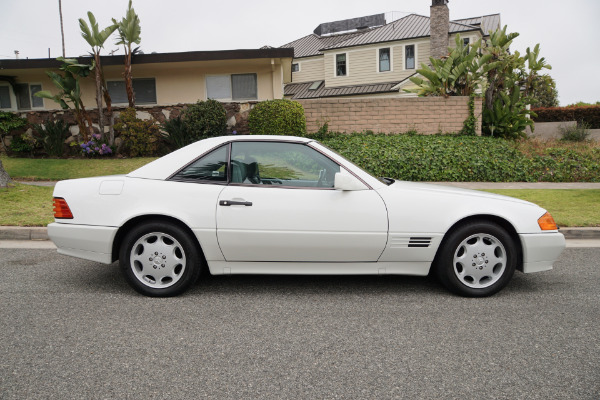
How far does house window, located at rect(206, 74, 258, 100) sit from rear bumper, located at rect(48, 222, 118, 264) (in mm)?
13896

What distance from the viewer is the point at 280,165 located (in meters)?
4.66

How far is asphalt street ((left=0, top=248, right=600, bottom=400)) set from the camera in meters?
2.87

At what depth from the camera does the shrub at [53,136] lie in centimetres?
1532

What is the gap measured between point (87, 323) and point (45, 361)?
2.27 ft

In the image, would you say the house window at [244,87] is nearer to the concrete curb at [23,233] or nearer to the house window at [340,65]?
the concrete curb at [23,233]

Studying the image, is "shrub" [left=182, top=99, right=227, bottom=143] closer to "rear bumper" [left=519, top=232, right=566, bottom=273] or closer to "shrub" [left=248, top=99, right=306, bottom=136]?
"shrub" [left=248, top=99, right=306, bottom=136]

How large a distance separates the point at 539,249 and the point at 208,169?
10.4 ft

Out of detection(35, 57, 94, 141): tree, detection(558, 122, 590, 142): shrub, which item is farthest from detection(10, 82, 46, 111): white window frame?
detection(558, 122, 590, 142): shrub

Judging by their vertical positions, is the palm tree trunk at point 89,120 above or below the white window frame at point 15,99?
below

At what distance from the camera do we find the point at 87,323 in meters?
3.86

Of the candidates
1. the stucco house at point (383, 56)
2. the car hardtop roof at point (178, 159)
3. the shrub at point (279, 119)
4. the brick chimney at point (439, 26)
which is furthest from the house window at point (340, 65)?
the car hardtop roof at point (178, 159)

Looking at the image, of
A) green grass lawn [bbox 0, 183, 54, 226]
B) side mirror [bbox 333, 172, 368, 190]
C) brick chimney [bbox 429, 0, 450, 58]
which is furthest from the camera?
brick chimney [bbox 429, 0, 450, 58]

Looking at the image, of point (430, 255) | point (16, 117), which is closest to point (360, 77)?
point (16, 117)

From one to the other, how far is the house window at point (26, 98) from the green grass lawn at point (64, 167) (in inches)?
157
